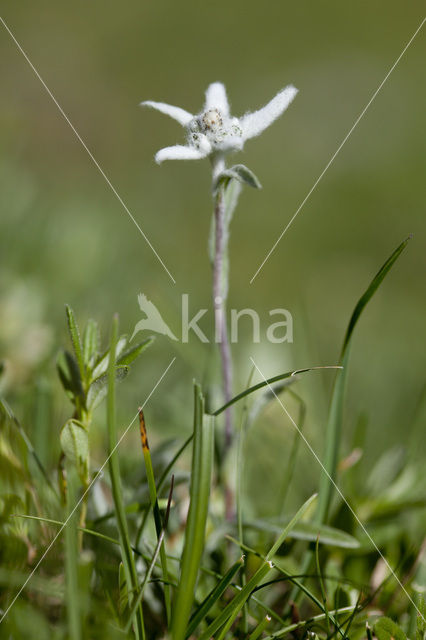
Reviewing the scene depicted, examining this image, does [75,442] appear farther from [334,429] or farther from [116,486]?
[334,429]

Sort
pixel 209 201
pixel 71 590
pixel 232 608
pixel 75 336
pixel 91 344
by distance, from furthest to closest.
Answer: pixel 209 201
pixel 91 344
pixel 75 336
pixel 232 608
pixel 71 590

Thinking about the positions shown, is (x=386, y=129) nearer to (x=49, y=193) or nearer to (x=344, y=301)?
(x=344, y=301)

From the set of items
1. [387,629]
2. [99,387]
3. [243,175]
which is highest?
[243,175]

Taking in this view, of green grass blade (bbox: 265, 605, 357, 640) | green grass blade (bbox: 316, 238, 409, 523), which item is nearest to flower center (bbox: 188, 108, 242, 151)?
green grass blade (bbox: 316, 238, 409, 523)

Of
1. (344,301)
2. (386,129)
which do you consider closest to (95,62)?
(386,129)

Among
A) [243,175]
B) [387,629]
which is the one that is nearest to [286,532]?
[387,629]

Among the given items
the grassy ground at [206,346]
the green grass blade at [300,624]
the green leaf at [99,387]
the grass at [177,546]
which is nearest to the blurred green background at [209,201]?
the grassy ground at [206,346]

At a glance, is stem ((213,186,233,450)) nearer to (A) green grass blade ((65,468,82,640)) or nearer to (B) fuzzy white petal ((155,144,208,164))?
(B) fuzzy white petal ((155,144,208,164))
